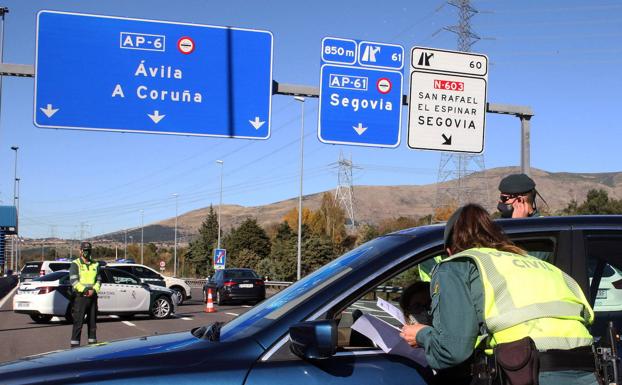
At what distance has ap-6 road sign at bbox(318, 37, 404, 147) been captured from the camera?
12594 mm

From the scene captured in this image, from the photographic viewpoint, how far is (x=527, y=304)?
2592mm

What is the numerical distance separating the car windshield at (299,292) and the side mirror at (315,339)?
30cm

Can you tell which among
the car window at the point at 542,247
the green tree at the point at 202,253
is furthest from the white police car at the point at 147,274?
the green tree at the point at 202,253

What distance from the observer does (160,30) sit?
467 inches

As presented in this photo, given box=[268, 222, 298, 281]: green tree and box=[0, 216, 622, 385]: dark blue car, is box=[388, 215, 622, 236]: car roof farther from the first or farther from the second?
box=[268, 222, 298, 281]: green tree

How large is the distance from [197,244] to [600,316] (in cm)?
8903

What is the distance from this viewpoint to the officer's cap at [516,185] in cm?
387

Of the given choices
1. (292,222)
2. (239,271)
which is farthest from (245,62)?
(292,222)

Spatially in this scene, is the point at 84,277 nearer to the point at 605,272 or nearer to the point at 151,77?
the point at 151,77

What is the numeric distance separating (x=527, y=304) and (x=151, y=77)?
33.4 feet

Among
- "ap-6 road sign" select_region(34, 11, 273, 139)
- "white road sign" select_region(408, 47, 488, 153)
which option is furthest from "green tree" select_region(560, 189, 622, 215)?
"ap-6 road sign" select_region(34, 11, 273, 139)

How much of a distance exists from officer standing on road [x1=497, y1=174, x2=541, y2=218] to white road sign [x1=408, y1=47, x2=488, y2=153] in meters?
8.40

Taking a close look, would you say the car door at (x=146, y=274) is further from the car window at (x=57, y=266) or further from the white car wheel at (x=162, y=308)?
the car window at (x=57, y=266)

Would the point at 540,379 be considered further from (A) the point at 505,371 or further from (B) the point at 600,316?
(B) the point at 600,316
